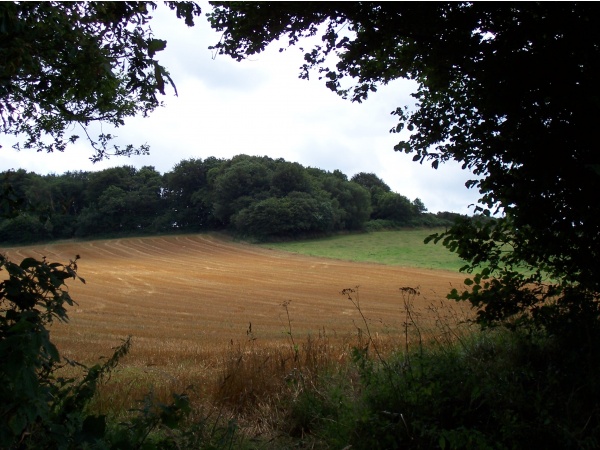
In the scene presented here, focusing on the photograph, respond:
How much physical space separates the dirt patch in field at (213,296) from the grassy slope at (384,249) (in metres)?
3.16

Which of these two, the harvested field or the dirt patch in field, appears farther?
the dirt patch in field

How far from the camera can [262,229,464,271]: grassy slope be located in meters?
49.9

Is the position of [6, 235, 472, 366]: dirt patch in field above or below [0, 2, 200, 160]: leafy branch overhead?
below

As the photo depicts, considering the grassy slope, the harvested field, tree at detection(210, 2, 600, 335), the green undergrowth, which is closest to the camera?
the green undergrowth

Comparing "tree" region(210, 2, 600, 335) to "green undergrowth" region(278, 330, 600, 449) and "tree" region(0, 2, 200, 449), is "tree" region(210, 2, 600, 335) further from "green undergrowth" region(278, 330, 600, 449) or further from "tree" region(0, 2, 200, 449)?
"tree" region(0, 2, 200, 449)

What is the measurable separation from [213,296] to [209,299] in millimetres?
1659

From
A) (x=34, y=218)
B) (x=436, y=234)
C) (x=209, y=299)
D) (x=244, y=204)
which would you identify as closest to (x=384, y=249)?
(x=244, y=204)

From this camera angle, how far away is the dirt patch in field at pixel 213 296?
13.8 meters

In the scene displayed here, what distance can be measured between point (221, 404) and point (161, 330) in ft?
39.9

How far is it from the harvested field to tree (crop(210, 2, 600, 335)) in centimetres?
106

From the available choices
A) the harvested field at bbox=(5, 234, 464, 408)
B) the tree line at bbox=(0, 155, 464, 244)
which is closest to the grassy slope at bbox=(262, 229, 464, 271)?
the harvested field at bbox=(5, 234, 464, 408)

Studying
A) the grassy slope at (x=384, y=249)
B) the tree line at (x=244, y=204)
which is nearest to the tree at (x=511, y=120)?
the grassy slope at (x=384, y=249)

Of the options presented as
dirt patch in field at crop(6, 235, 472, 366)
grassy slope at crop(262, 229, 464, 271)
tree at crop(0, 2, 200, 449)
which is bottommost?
dirt patch in field at crop(6, 235, 472, 366)

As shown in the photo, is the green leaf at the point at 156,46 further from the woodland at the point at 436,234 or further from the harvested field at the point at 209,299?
the harvested field at the point at 209,299
